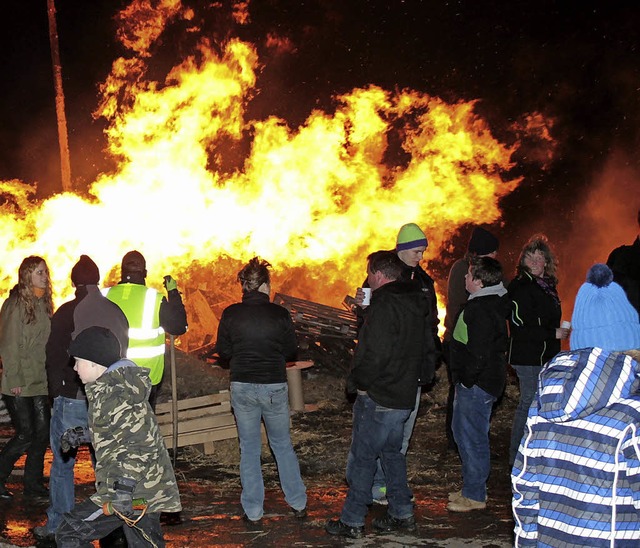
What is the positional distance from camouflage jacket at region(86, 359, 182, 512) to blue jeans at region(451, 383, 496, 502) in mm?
2906

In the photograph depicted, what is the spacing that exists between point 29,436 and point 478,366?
417 cm

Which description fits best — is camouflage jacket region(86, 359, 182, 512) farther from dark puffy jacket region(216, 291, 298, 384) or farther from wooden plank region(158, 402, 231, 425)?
wooden plank region(158, 402, 231, 425)

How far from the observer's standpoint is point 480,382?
6.37m

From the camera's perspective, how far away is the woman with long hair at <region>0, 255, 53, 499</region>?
7.10 m

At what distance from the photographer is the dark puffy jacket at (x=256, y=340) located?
21.0ft

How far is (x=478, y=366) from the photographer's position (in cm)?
631

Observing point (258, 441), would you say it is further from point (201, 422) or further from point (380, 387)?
point (201, 422)

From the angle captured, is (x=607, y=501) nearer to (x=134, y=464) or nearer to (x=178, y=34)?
(x=134, y=464)

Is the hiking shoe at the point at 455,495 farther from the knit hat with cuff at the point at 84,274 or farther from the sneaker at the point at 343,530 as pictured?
the knit hat with cuff at the point at 84,274

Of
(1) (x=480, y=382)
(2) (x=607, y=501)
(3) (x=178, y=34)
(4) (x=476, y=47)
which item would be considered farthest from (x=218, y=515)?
(4) (x=476, y=47)

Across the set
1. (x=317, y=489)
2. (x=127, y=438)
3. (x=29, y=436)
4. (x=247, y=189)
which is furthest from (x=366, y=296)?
(x=247, y=189)

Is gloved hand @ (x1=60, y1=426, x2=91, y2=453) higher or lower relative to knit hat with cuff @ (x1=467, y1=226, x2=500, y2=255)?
lower

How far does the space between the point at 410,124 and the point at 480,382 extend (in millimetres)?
10189

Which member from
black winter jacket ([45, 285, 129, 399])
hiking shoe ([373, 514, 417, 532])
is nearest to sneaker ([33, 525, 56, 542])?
black winter jacket ([45, 285, 129, 399])
